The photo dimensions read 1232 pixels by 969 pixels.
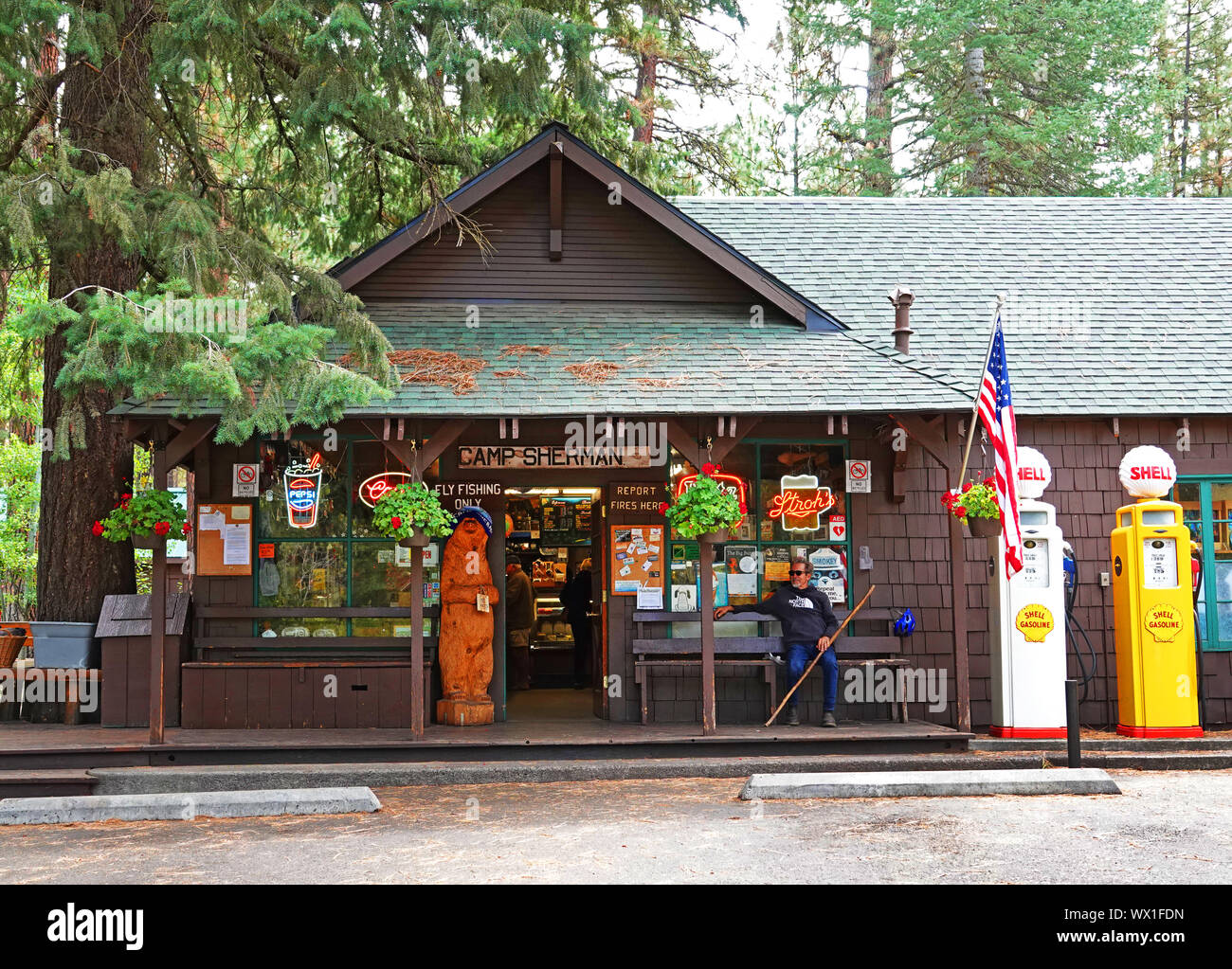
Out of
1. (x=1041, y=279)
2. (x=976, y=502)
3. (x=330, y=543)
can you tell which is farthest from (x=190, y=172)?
(x=1041, y=279)

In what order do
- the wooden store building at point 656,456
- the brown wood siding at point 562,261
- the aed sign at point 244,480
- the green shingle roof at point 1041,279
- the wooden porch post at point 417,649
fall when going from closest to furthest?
1. the wooden porch post at point 417,649
2. the wooden store building at point 656,456
3. the aed sign at point 244,480
4. the green shingle roof at point 1041,279
5. the brown wood siding at point 562,261

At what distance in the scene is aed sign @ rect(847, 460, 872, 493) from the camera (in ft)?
38.7

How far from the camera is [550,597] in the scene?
53.9ft

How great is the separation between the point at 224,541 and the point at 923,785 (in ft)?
21.9

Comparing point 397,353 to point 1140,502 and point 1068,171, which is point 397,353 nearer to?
point 1140,502

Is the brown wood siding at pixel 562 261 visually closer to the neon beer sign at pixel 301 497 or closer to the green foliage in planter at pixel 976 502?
the neon beer sign at pixel 301 497

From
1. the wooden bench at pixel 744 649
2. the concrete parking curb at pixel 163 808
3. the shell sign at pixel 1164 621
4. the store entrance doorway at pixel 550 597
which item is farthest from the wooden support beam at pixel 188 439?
the shell sign at pixel 1164 621

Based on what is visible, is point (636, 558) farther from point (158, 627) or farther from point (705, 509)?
point (158, 627)

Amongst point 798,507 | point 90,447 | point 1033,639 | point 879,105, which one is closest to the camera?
point 1033,639

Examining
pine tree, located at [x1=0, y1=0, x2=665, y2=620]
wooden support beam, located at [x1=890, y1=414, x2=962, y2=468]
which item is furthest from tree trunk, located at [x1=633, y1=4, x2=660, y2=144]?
wooden support beam, located at [x1=890, y1=414, x2=962, y2=468]

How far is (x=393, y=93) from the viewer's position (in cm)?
1119

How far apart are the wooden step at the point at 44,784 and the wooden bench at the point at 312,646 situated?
5.95 feet

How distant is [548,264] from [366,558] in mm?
3580

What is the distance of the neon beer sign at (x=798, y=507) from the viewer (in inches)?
463
